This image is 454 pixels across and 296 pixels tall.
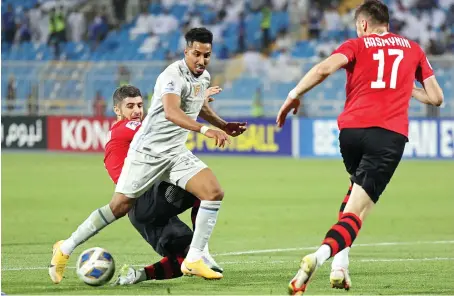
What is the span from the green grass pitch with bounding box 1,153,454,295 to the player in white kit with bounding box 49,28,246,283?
28 cm

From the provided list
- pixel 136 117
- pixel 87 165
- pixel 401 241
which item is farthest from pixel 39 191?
pixel 136 117

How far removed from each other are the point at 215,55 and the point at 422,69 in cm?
2243

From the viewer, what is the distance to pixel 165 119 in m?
8.00

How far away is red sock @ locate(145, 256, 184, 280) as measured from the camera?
806cm

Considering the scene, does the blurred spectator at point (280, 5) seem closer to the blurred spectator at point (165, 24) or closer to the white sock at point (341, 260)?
the blurred spectator at point (165, 24)

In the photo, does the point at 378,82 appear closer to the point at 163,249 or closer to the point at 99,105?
the point at 163,249

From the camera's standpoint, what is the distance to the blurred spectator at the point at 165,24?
3166cm

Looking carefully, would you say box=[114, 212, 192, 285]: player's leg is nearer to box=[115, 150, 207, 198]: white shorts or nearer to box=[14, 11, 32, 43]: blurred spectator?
box=[115, 150, 207, 198]: white shorts

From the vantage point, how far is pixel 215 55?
29.9 m

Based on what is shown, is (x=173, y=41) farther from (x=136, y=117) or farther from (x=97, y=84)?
(x=136, y=117)

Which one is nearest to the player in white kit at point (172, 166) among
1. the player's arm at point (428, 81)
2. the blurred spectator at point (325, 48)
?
the player's arm at point (428, 81)

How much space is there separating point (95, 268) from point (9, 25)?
26055 mm

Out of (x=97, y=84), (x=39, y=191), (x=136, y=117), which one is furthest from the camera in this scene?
(x=97, y=84)

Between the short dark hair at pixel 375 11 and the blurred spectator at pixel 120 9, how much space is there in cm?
2566
